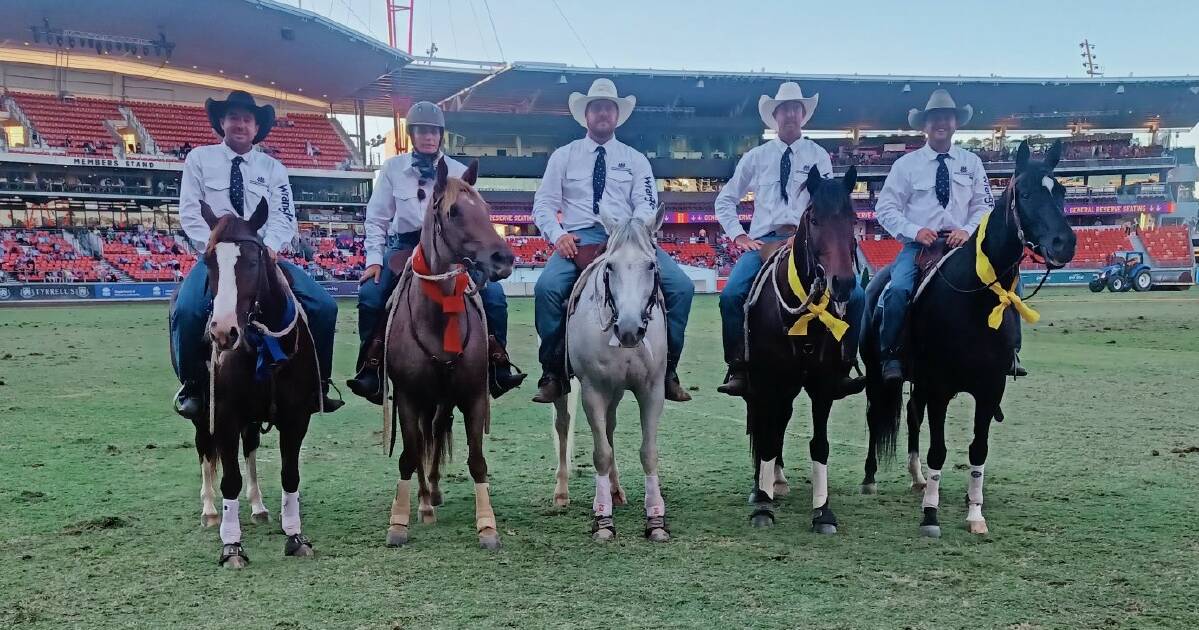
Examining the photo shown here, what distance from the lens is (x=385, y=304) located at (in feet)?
18.7

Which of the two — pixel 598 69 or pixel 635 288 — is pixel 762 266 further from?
pixel 598 69

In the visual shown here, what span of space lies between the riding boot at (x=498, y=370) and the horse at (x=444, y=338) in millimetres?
363

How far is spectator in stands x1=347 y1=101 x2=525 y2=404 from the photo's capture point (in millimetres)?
5586

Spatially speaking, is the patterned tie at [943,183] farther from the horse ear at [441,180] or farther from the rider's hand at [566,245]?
the horse ear at [441,180]

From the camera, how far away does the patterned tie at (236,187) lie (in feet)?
17.3

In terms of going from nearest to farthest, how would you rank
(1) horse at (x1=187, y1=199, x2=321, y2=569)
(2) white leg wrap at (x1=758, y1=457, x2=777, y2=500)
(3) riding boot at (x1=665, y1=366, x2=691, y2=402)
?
(1) horse at (x1=187, y1=199, x2=321, y2=569) → (2) white leg wrap at (x1=758, y1=457, x2=777, y2=500) → (3) riding boot at (x1=665, y1=366, x2=691, y2=402)

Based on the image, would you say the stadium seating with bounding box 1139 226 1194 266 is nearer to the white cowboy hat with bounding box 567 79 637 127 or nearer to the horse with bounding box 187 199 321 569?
the white cowboy hat with bounding box 567 79 637 127

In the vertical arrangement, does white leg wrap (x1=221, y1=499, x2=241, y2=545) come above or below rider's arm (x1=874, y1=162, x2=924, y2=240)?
below

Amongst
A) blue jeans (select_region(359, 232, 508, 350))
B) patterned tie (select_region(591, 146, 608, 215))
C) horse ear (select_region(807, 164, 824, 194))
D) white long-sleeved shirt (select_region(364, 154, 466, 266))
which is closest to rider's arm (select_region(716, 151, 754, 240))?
patterned tie (select_region(591, 146, 608, 215))

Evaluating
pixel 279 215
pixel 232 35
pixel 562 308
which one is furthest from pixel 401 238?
pixel 232 35

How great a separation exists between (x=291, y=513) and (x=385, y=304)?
1534mm

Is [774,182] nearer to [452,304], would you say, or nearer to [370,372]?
[452,304]

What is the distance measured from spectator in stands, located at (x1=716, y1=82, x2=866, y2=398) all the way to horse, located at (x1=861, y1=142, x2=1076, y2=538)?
549 mm

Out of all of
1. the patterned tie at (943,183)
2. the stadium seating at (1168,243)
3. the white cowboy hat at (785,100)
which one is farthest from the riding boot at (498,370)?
the stadium seating at (1168,243)
